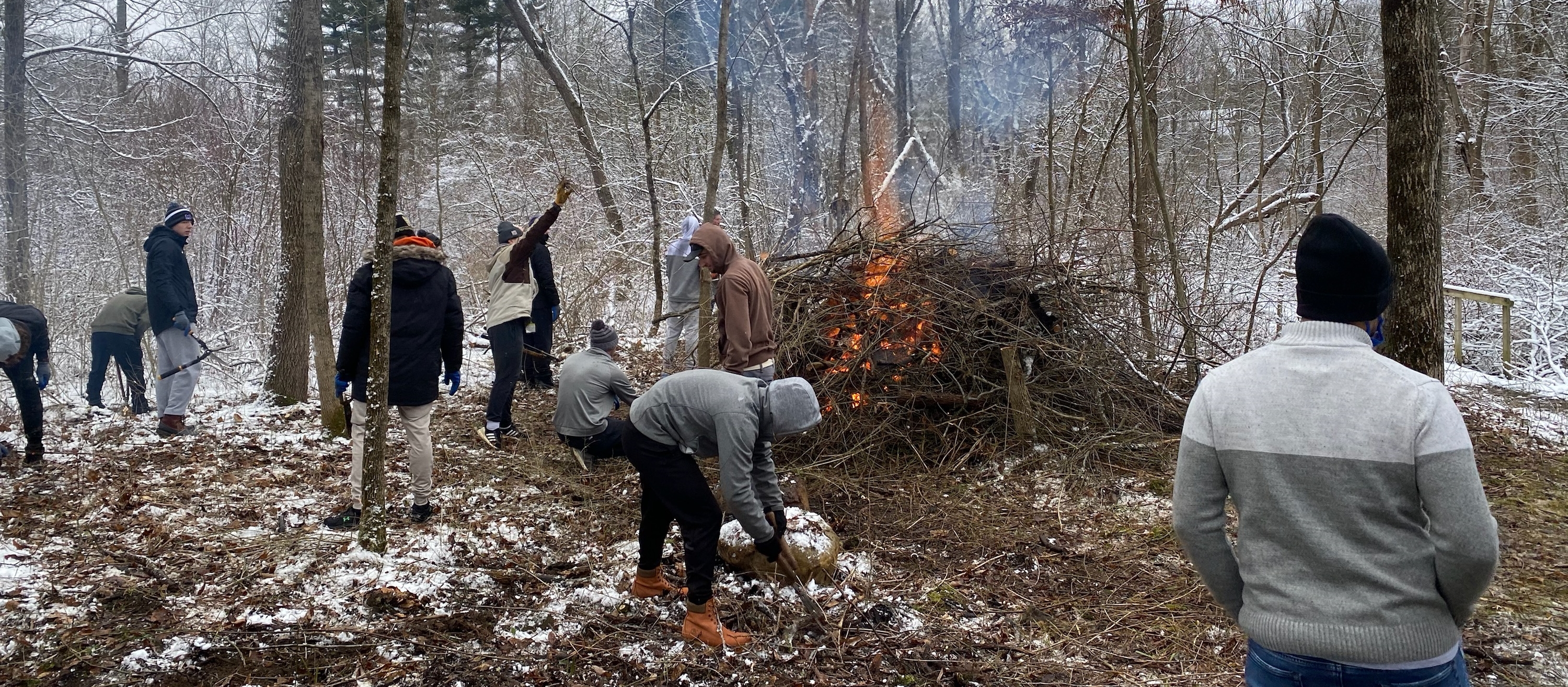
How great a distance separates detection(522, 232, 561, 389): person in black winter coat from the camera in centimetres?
809

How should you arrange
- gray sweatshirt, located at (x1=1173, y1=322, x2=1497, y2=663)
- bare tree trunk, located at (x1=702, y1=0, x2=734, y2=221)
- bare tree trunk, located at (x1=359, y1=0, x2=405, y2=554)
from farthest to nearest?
bare tree trunk, located at (x1=702, y1=0, x2=734, y2=221), bare tree trunk, located at (x1=359, y1=0, x2=405, y2=554), gray sweatshirt, located at (x1=1173, y1=322, x2=1497, y2=663)

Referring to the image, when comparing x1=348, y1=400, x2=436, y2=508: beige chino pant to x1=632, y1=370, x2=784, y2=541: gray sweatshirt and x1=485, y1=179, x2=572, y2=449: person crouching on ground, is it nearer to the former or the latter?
x1=485, y1=179, x2=572, y2=449: person crouching on ground

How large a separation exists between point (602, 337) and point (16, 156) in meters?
12.7

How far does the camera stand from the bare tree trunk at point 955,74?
846 inches

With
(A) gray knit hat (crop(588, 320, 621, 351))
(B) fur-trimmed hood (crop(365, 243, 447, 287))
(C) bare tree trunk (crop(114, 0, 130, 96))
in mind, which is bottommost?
(A) gray knit hat (crop(588, 320, 621, 351))

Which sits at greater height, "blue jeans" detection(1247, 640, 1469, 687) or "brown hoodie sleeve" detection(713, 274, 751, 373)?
"brown hoodie sleeve" detection(713, 274, 751, 373)

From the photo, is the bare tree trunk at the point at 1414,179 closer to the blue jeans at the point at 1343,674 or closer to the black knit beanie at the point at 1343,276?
the black knit beanie at the point at 1343,276

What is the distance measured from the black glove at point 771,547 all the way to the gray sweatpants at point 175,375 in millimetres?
5730

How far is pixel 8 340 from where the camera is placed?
229 inches

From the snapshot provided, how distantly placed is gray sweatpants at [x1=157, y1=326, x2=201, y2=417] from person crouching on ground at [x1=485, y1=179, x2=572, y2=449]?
242 centimetres

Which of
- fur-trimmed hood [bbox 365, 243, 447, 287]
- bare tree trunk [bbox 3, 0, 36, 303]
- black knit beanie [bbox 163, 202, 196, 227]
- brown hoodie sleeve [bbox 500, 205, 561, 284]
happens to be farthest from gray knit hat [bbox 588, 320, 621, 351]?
bare tree trunk [bbox 3, 0, 36, 303]

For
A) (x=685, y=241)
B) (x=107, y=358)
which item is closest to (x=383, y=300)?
(x=685, y=241)

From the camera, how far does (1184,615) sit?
165 inches

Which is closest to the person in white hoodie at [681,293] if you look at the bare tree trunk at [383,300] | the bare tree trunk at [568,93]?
the bare tree trunk at [383,300]
